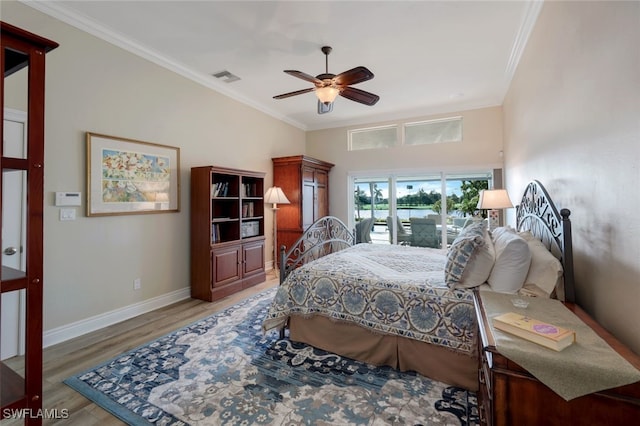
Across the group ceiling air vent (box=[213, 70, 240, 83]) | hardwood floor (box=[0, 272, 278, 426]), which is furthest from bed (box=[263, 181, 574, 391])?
ceiling air vent (box=[213, 70, 240, 83])

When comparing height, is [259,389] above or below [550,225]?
below

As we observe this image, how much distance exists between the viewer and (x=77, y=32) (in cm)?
283

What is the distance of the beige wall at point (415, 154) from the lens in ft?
16.9

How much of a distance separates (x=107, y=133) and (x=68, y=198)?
785 millimetres

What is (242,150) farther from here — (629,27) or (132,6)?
(629,27)

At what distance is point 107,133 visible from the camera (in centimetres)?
307

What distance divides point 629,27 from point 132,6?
358 centimetres

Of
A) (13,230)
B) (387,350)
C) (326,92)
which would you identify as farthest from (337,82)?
(13,230)

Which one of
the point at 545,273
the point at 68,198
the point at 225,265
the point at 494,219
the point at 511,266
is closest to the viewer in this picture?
the point at 545,273

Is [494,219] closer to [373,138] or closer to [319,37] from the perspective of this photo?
[373,138]

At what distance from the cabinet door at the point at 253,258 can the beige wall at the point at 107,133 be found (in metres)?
0.82

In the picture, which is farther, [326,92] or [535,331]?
[326,92]

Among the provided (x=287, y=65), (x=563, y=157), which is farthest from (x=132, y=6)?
(x=563, y=157)

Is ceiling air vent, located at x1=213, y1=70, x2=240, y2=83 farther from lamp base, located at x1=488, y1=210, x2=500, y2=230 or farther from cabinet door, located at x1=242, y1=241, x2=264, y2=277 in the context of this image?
lamp base, located at x1=488, y1=210, x2=500, y2=230
